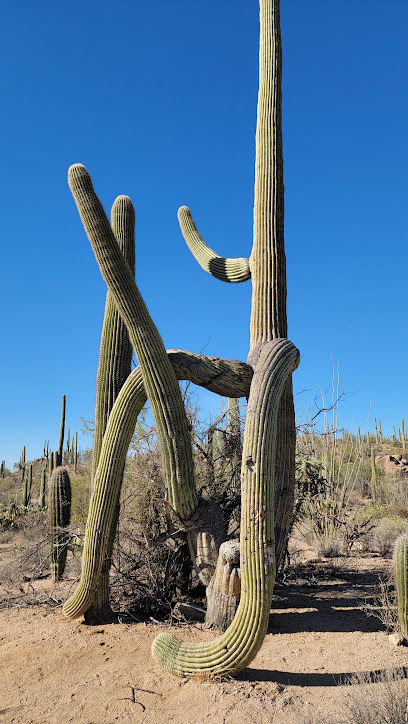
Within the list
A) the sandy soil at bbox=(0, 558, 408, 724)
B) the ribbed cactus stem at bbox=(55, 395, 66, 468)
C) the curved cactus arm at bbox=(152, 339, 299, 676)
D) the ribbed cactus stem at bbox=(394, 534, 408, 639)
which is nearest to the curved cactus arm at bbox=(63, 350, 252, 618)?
the sandy soil at bbox=(0, 558, 408, 724)

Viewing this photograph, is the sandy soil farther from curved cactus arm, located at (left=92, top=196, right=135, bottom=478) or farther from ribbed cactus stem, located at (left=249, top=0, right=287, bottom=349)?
ribbed cactus stem, located at (left=249, top=0, right=287, bottom=349)

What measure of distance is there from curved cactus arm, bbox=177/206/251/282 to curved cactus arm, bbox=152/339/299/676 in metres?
2.49

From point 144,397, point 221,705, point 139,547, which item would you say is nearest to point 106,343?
point 144,397

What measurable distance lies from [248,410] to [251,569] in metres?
1.50

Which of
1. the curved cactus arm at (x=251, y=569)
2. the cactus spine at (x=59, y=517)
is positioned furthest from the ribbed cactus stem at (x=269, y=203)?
the cactus spine at (x=59, y=517)

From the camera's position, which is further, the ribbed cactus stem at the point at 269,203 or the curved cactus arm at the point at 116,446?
the ribbed cactus stem at the point at 269,203

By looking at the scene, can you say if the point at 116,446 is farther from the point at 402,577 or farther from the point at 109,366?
the point at 402,577

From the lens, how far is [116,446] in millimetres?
6754

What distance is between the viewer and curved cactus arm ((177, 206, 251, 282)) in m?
7.73

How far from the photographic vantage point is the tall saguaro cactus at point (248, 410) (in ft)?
16.5

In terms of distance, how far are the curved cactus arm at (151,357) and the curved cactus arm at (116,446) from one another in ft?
1.34

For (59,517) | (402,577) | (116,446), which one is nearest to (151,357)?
(116,446)

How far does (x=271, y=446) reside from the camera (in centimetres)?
537

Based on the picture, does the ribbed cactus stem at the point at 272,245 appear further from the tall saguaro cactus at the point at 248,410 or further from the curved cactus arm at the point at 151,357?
the curved cactus arm at the point at 151,357
